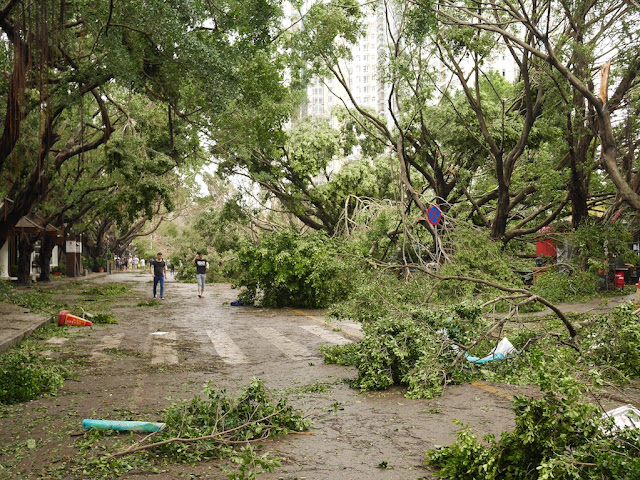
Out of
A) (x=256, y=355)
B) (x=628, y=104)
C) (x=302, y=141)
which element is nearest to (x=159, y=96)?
(x=256, y=355)

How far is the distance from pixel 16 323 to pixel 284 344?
20.9 ft

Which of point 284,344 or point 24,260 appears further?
point 24,260

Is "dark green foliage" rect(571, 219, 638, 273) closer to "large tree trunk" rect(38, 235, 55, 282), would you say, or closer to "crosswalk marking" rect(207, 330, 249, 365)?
"crosswalk marking" rect(207, 330, 249, 365)

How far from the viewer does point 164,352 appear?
1153cm

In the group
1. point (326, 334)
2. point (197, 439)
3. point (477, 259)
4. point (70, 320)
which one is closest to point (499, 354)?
point (197, 439)

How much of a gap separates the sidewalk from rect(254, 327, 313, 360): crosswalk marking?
4920 millimetres

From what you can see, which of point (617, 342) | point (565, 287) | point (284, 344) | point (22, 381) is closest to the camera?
point (22, 381)

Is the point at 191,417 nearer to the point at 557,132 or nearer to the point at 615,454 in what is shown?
the point at 615,454

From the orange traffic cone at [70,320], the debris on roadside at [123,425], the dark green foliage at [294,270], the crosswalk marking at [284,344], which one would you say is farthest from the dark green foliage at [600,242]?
the debris on roadside at [123,425]

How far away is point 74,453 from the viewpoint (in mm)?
5305

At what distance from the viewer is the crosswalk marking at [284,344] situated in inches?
441

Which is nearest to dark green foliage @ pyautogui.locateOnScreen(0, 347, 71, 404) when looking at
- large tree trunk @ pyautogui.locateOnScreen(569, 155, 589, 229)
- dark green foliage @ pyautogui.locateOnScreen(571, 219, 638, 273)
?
dark green foliage @ pyautogui.locateOnScreen(571, 219, 638, 273)

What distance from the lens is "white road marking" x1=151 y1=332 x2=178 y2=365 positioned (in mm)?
10492

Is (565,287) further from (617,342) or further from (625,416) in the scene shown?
(625,416)
